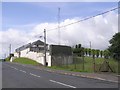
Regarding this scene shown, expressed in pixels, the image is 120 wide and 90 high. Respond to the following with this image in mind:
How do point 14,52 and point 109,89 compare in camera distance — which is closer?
point 109,89

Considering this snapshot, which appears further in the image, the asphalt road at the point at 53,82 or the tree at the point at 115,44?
the tree at the point at 115,44

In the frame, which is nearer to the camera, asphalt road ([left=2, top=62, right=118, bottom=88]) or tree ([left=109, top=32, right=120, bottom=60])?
asphalt road ([left=2, top=62, right=118, bottom=88])

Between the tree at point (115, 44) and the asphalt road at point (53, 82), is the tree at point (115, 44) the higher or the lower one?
the higher one

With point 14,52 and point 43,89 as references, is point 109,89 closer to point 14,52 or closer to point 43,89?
point 43,89

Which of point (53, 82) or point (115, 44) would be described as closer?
point (53, 82)

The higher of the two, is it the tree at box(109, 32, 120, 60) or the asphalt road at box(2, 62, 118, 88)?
the tree at box(109, 32, 120, 60)

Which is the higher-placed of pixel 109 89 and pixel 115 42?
pixel 115 42

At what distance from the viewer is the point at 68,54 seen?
3211 inches

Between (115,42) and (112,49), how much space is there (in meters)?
3.18

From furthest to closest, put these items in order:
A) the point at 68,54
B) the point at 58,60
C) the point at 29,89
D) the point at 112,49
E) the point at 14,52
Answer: the point at 14,52 → the point at 68,54 → the point at 112,49 → the point at 58,60 → the point at 29,89

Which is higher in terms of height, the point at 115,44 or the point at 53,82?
the point at 115,44

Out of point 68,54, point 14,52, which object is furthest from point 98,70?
point 14,52

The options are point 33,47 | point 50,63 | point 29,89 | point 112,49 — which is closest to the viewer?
point 29,89

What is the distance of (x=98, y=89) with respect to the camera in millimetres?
15344
